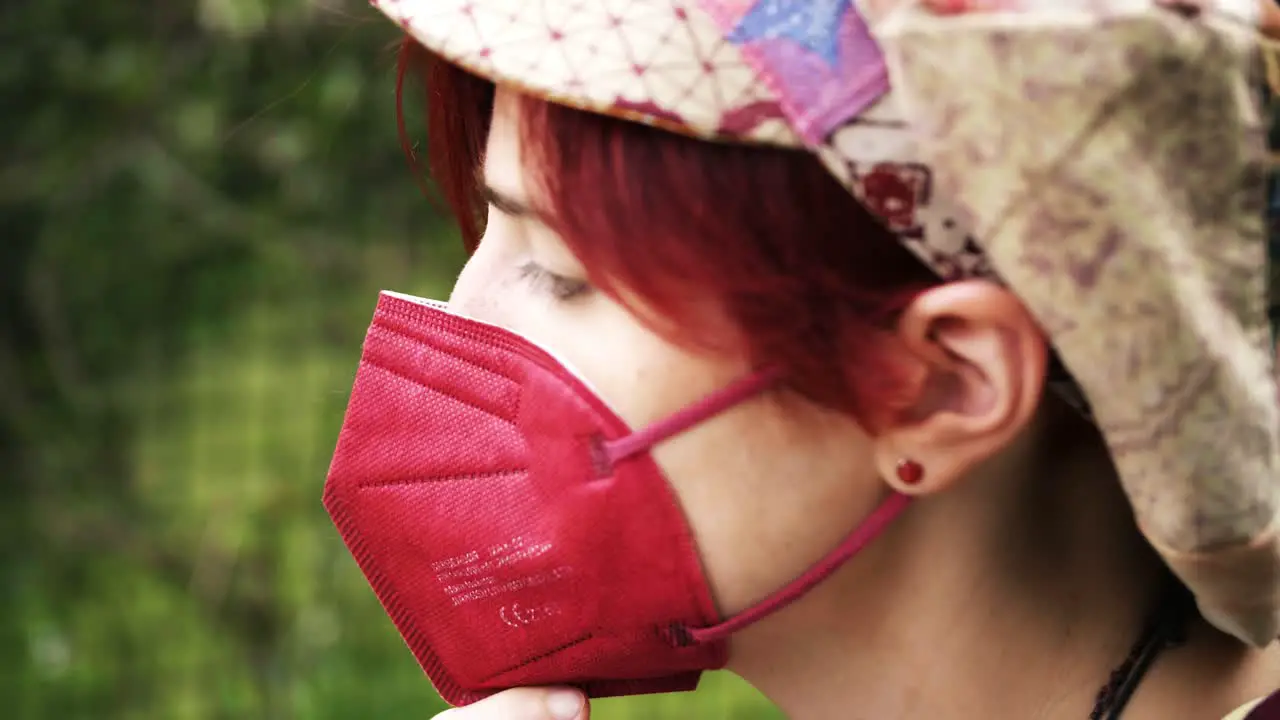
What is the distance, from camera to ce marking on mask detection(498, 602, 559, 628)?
1.51 meters

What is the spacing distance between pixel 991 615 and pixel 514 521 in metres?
0.50

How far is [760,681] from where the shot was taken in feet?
5.29

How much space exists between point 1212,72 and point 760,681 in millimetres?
761

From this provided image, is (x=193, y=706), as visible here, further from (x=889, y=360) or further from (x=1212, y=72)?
(x=1212, y=72)

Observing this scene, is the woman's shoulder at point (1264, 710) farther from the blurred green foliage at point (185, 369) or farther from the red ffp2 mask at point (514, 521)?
Result: the blurred green foliage at point (185, 369)

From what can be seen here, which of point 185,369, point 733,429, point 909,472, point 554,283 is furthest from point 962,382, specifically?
point 185,369

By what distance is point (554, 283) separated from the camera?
148cm

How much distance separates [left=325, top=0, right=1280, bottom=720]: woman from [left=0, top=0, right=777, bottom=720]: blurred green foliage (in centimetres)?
222

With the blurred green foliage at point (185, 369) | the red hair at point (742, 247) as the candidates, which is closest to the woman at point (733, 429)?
the red hair at point (742, 247)

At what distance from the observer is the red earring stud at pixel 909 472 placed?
55.7 inches

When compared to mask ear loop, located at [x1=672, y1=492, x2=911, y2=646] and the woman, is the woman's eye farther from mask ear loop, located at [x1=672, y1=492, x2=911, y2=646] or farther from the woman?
mask ear loop, located at [x1=672, y1=492, x2=911, y2=646]

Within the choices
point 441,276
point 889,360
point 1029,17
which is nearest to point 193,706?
point 441,276

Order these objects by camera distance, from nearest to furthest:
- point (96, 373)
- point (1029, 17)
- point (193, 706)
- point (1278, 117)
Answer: point (1029, 17) → point (1278, 117) → point (193, 706) → point (96, 373)

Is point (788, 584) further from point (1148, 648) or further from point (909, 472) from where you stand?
point (1148, 648)
